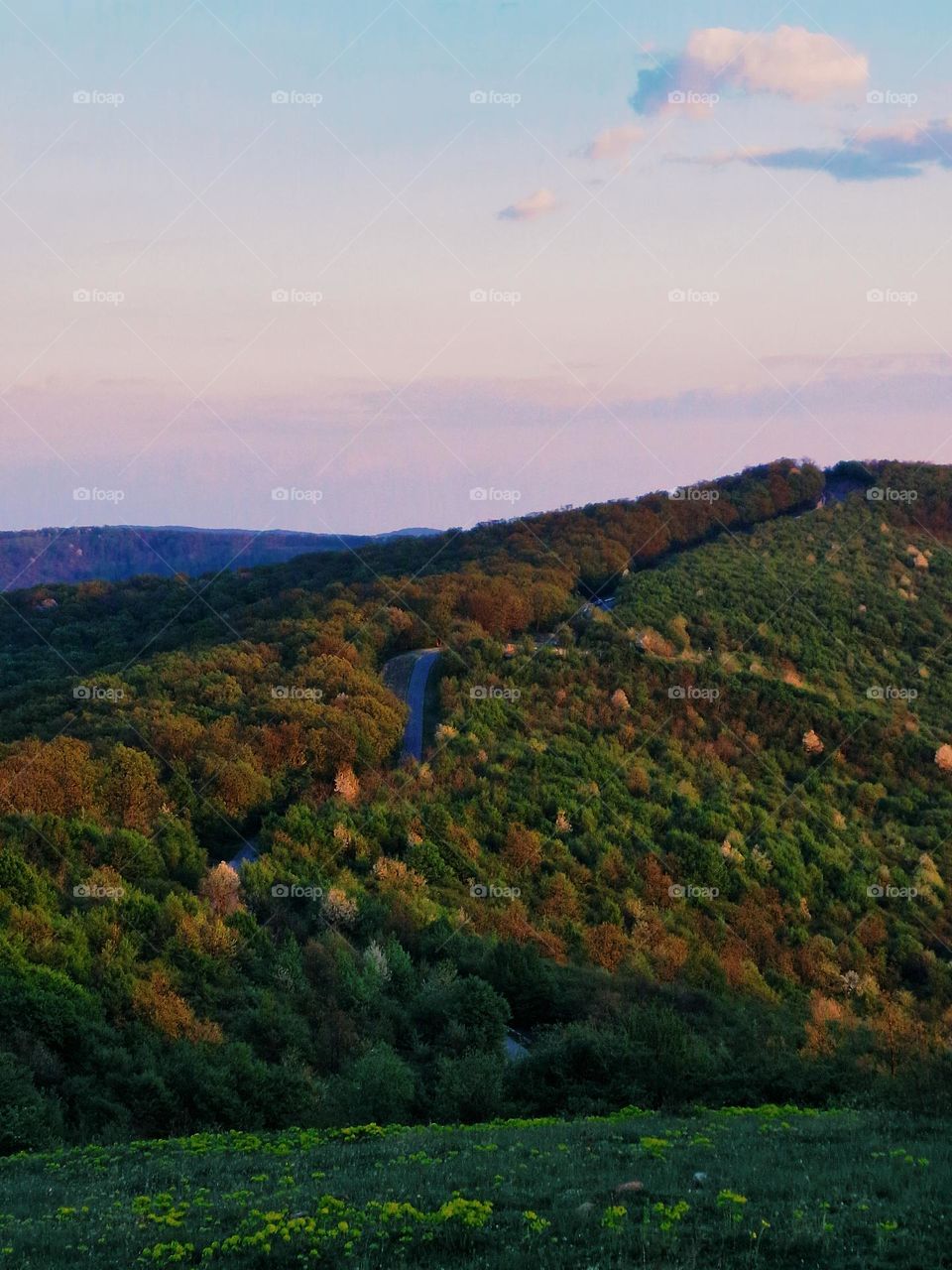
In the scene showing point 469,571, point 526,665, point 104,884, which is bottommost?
point 104,884

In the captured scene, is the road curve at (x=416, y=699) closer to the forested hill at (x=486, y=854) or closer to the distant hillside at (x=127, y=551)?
the forested hill at (x=486, y=854)

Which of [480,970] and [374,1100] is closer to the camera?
[374,1100]

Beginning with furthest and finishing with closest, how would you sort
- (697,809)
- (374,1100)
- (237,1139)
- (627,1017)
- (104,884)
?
(697,809) < (104,884) < (627,1017) < (374,1100) < (237,1139)

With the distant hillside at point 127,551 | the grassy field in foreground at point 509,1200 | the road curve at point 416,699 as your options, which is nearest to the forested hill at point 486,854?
the road curve at point 416,699

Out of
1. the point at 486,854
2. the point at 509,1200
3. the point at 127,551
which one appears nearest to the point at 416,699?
the point at 486,854

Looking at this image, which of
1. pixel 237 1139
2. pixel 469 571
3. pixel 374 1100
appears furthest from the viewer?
pixel 469 571

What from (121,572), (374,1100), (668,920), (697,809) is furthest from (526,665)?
(121,572)

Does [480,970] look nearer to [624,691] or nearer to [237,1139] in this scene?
[237,1139]
